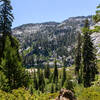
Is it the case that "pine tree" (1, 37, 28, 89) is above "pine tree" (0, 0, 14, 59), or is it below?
below

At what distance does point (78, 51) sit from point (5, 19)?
133 ft

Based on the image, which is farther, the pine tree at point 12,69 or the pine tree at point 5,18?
the pine tree at point 5,18

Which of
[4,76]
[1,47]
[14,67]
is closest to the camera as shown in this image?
[4,76]

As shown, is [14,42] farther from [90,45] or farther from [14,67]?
[90,45]

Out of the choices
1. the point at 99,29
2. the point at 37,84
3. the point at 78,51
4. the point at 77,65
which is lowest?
the point at 37,84

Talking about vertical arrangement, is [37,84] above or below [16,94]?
below

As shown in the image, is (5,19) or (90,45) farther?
(90,45)

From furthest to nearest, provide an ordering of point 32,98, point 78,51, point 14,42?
point 78,51
point 14,42
point 32,98

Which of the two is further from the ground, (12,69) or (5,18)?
(5,18)

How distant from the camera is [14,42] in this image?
66.5 ft

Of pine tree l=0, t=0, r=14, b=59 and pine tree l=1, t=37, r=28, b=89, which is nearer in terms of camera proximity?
pine tree l=1, t=37, r=28, b=89

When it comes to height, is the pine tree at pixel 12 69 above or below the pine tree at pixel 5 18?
below

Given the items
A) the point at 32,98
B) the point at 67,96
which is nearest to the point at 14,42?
the point at 67,96

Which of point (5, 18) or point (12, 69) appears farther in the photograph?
point (5, 18)
